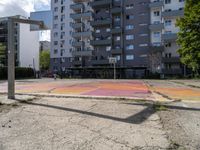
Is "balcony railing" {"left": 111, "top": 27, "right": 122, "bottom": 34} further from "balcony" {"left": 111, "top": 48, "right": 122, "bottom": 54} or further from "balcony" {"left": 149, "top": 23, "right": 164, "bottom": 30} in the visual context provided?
"balcony" {"left": 149, "top": 23, "right": 164, "bottom": 30}

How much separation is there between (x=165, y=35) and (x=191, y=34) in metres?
35.5

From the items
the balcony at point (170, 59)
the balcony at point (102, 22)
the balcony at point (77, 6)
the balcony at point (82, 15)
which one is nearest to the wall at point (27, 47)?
the balcony at point (77, 6)

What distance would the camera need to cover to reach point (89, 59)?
2955 inches

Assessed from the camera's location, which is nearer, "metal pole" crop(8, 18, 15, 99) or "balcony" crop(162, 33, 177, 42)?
"metal pole" crop(8, 18, 15, 99)

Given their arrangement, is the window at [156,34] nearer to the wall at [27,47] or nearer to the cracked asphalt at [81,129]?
the wall at [27,47]

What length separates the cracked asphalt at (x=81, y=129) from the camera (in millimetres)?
5297

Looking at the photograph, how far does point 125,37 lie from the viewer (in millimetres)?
Result: 70688

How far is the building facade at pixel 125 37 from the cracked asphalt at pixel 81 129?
5334 cm

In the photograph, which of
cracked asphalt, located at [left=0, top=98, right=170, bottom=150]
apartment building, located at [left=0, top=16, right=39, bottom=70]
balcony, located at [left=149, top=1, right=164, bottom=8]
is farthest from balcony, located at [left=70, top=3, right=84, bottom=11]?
cracked asphalt, located at [left=0, top=98, right=170, bottom=150]

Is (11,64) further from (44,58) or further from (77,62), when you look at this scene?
(44,58)

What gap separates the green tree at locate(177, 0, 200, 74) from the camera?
1122 inches

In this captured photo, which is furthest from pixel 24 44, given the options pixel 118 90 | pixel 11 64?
pixel 11 64

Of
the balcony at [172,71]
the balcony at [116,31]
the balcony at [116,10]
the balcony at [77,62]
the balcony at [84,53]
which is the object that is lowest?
the balcony at [172,71]

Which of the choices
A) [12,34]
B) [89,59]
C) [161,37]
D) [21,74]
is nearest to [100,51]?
[89,59]
